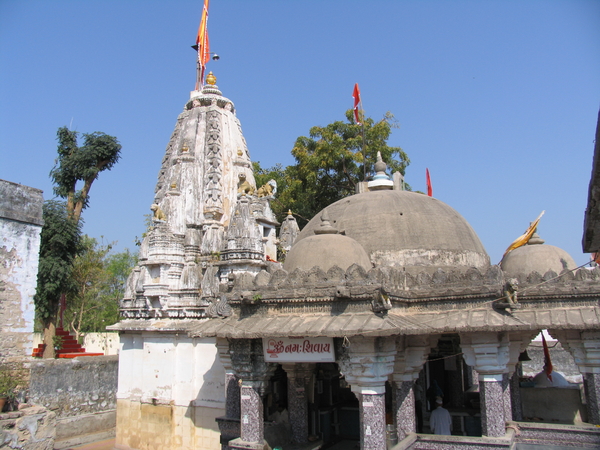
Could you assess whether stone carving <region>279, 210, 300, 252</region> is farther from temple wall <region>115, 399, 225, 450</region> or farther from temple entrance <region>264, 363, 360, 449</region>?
temple entrance <region>264, 363, 360, 449</region>

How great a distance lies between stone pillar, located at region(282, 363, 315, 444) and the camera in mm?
11078

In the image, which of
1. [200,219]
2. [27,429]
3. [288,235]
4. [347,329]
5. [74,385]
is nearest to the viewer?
[347,329]

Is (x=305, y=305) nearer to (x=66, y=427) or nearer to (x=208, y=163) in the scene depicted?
(x=208, y=163)

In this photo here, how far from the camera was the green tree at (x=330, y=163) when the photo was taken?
2664 cm

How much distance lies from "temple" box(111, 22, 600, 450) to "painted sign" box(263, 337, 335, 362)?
0.09 feet

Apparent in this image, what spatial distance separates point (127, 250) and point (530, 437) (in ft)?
→ 147

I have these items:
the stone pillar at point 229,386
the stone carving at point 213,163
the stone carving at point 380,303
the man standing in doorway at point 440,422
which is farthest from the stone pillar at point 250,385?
the stone carving at point 213,163

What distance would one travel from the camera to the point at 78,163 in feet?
73.2

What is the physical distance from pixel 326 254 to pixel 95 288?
3041 centimetres

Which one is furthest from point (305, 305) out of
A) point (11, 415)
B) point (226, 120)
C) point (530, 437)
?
point (226, 120)

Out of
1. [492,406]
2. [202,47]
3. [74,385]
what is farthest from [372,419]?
[202,47]

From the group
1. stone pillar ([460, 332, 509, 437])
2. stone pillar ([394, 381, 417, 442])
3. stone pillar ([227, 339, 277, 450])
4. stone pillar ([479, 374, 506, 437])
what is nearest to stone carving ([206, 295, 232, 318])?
stone pillar ([227, 339, 277, 450])

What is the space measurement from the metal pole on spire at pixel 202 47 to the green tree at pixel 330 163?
669cm

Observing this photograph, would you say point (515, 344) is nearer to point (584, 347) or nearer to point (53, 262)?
point (584, 347)
